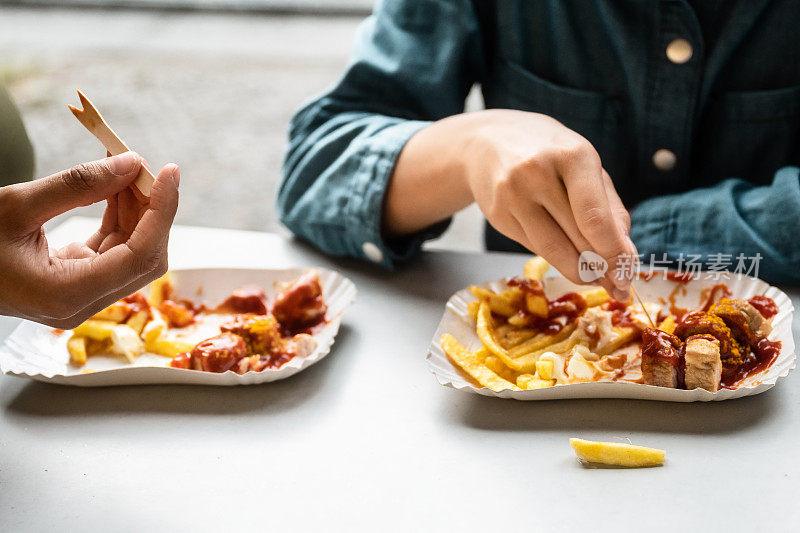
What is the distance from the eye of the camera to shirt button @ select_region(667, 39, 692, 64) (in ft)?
4.13

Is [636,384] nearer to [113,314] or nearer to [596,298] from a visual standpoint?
[596,298]

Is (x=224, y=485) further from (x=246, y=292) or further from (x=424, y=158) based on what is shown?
(x=424, y=158)

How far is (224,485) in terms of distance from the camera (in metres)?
0.88

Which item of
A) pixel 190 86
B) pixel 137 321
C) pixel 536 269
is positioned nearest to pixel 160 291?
pixel 137 321

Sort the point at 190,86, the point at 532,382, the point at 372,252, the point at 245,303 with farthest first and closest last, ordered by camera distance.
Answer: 1. the point at 190,86
2. the point at 372,252
3. the point at 245,303
4. the point at 532,382

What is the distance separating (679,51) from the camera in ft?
4.16

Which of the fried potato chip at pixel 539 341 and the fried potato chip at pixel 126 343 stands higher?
the fried potato chip at pixel 539 341

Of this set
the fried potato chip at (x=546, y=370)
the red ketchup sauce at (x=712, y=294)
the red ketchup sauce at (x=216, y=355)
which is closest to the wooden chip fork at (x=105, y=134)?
the red ketchup sauce at (x=216, y=355)

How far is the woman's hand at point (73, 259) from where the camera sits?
0.84 metres

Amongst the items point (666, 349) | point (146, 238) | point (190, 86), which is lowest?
point (190, 86)

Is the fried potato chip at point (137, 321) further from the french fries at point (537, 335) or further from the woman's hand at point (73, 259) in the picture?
the french fries at point (537, 335)

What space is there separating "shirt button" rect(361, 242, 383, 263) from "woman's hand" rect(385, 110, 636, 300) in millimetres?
187

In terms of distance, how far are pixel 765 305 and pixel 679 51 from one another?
436mm

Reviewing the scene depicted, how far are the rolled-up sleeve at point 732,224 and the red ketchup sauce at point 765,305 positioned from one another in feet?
0.34
